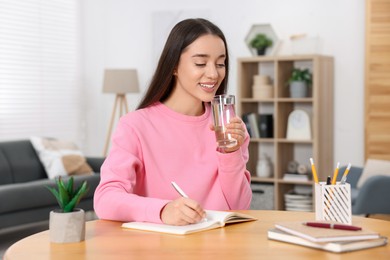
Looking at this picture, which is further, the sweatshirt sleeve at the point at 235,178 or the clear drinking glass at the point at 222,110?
the sweatshirt sleeve at the point at 235,178

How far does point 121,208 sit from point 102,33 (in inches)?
211

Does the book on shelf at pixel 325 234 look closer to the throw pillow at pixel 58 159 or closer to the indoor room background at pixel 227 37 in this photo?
the throw pillow at pixel 58 159

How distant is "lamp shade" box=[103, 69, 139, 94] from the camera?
6.62m

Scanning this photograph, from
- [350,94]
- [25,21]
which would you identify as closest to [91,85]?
[25,21]

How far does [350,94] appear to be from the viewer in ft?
19.7

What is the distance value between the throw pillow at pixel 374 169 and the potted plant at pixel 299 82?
35.6 inches

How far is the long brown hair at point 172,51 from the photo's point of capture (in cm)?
228

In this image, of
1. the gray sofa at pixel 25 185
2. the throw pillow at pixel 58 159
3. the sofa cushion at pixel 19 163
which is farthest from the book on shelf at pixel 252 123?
the sofa cushion at pixel 19 163

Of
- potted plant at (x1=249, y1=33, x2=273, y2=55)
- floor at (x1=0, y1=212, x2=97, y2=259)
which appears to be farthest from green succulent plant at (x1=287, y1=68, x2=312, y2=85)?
floor at (x1=0, y1=212, x2=97, y2=259)

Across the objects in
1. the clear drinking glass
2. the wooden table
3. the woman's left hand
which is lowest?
the wooden table

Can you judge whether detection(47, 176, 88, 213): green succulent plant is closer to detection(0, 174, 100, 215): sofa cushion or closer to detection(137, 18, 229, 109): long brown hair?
detection(137, 18, 229, 109): long brown hair

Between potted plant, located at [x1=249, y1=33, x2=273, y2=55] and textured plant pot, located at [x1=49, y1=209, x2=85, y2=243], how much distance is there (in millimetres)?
4516

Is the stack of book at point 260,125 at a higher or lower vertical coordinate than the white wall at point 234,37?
lower

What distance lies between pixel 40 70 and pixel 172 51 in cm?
460
